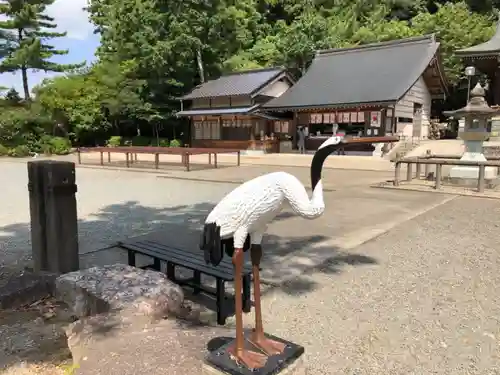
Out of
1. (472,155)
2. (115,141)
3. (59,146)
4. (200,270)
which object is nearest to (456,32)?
(472,155)

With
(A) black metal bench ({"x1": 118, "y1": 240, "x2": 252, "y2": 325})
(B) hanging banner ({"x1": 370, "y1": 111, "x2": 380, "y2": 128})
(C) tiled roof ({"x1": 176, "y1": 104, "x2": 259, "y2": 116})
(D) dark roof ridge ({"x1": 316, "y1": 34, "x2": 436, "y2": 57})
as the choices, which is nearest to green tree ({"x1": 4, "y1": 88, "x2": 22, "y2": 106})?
(C) tiled roof ({"x1": 176, "y1": 104, "x2": 259, "y2": 116})

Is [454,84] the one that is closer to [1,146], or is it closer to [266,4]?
[266,4]

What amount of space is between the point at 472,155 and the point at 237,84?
52.1 feet

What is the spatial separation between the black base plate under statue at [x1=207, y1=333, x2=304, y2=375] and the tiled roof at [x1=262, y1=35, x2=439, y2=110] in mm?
17620

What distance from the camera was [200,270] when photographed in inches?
126

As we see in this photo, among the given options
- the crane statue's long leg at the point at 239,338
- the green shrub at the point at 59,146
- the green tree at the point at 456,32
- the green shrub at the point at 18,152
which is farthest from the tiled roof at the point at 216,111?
the crane statue's long leg at the point at 239,338

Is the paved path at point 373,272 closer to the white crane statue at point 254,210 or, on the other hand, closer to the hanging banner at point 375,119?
the white crane statue at point 254,210

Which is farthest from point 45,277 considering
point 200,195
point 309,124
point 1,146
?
point 1,146

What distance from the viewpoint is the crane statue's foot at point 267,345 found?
7.64 ft

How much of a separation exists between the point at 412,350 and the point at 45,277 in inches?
119

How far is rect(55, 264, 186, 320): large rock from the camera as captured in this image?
9.66 ft

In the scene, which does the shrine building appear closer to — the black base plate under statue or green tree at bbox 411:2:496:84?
green tree at bbox 411:2:496:84

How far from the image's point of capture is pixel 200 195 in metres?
9.00

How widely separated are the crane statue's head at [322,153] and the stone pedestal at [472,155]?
933 cm
